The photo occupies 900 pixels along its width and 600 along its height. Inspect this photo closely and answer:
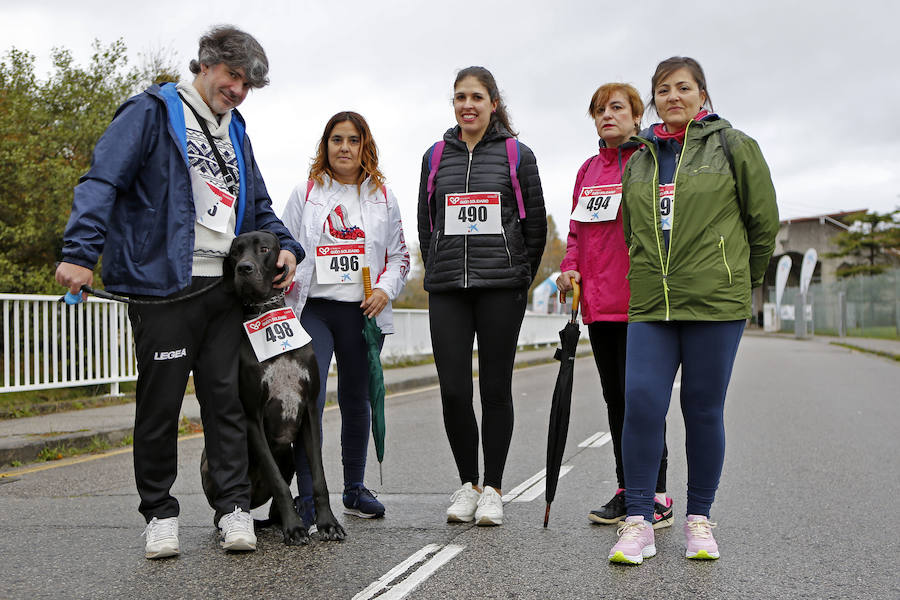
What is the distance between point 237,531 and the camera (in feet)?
11.7

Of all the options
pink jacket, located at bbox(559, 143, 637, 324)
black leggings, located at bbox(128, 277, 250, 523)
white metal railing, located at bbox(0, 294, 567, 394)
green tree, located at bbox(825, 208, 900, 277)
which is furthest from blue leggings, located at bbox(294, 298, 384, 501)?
green tree, located at bbox(825, 208, 900, 277)

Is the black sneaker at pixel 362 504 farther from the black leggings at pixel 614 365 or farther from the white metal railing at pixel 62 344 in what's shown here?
the white metal railing at pixel 62 344

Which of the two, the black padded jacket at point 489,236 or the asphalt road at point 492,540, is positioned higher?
the black padded jacket at point 489,236

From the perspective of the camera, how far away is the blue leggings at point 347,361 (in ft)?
14.1

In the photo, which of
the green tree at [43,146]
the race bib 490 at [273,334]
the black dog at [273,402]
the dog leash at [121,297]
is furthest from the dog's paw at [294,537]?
the green tree at [43,146]

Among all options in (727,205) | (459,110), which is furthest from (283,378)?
(727,205)

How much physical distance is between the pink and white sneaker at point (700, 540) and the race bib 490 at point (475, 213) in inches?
66.0

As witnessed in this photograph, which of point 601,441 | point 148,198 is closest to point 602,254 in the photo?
point 148,198

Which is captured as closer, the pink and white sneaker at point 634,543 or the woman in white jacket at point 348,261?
the pink and white sneaker at point 634,543

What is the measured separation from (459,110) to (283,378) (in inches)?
65.5

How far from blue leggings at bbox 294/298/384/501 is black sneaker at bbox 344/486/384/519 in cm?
Result: 5

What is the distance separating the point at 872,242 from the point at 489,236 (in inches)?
2043

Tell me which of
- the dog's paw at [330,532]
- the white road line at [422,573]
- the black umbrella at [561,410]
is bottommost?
the white road line at [422,573]

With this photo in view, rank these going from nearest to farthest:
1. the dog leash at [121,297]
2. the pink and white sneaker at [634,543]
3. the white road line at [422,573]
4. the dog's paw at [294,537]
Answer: the white road line at [422,573] → the dog leash at [121,297] → the pink and white sneaker at [634,543] → the dog's paw at [294,537]
